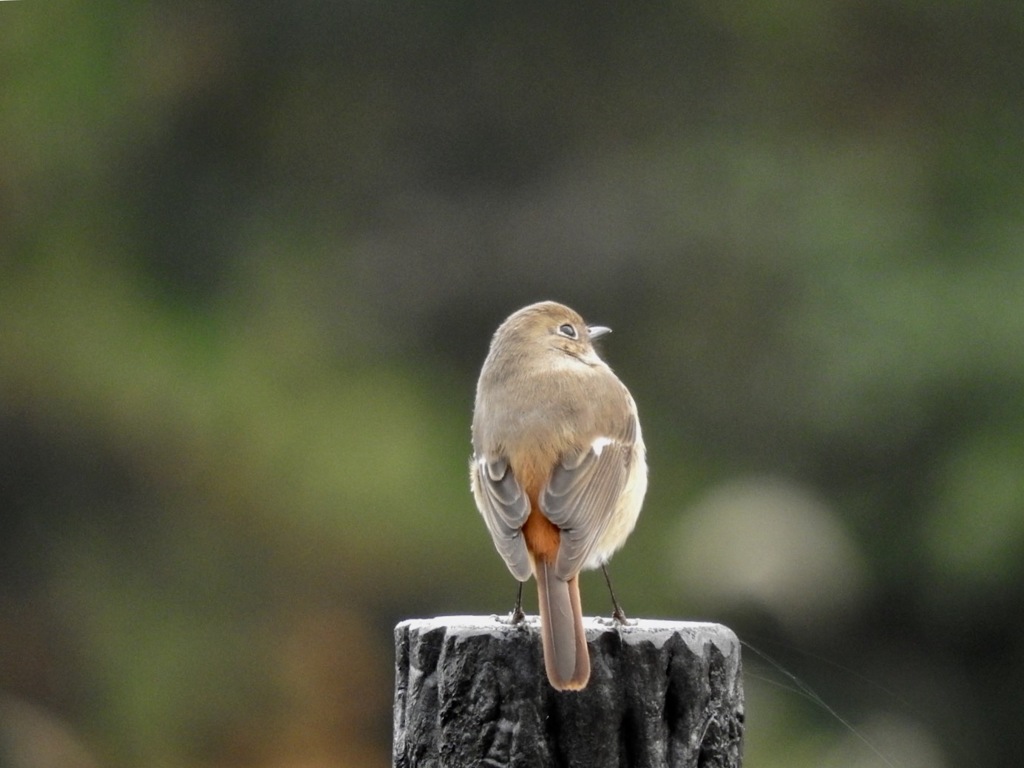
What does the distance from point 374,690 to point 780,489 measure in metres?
2.37

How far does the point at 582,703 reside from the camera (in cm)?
279

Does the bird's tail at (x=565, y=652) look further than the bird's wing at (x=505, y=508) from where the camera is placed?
No

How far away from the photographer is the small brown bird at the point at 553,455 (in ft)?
12.1

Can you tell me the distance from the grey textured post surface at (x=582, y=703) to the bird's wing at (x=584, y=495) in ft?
1.90

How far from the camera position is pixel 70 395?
913 cm

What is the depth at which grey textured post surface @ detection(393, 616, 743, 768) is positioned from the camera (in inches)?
109

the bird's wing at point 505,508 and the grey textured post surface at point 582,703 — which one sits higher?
the bird's wing at point 505,508

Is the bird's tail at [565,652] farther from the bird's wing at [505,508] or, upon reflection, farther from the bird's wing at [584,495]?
the bird's wing at [505,508]

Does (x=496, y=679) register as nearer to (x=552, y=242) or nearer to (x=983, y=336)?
(x=983, y=336)

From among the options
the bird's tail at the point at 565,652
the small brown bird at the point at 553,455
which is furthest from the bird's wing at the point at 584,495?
the bird's tail at the point at 565,652

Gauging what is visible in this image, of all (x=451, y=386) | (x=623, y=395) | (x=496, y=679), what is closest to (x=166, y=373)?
(x=451, y=386)

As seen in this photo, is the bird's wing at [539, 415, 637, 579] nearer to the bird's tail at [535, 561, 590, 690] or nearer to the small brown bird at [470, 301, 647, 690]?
the small brown bird at [470, 301, 647, 690]

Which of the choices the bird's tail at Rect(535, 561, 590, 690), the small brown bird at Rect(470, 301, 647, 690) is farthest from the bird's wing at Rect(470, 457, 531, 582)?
the bird's tail at Rect(535, 561, 590, 690)

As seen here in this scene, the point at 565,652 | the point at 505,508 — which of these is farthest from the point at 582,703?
the point at 505,508
